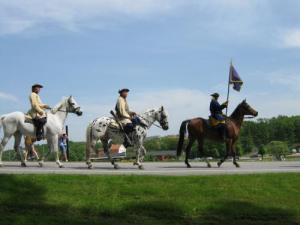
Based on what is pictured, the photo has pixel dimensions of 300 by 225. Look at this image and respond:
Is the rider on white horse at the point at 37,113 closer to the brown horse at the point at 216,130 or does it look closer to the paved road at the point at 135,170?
the paved road at the point at 135,170

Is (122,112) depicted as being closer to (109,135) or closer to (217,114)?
(109,135)

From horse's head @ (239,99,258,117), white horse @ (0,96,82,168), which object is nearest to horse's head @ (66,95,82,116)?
white horse @ (0,96,82,168)

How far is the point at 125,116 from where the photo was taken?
2088 cm

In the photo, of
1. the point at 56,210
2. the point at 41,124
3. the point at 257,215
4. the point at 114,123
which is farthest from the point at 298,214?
the point at 41,124

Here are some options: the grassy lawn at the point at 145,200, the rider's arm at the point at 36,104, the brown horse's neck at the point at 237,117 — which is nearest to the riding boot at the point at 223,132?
the brown horse's neck at the point at 237,117

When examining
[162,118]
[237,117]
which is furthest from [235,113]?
[162,118]

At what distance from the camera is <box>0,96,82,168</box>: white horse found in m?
21.1

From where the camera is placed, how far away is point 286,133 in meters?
178

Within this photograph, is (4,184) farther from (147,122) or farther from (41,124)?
(147,122)

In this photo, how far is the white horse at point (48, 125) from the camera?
21.1 m

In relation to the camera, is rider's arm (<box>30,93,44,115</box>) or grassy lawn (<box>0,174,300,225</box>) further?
rider's arm (<box>30,93,44,115</box>)

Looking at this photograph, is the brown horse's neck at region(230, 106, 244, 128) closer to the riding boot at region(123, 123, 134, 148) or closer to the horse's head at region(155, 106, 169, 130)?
the horse's head at region(155, 106, 169, 130)

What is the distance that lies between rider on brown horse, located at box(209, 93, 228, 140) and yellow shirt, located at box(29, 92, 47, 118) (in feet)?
22.8

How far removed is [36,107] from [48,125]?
850mm
